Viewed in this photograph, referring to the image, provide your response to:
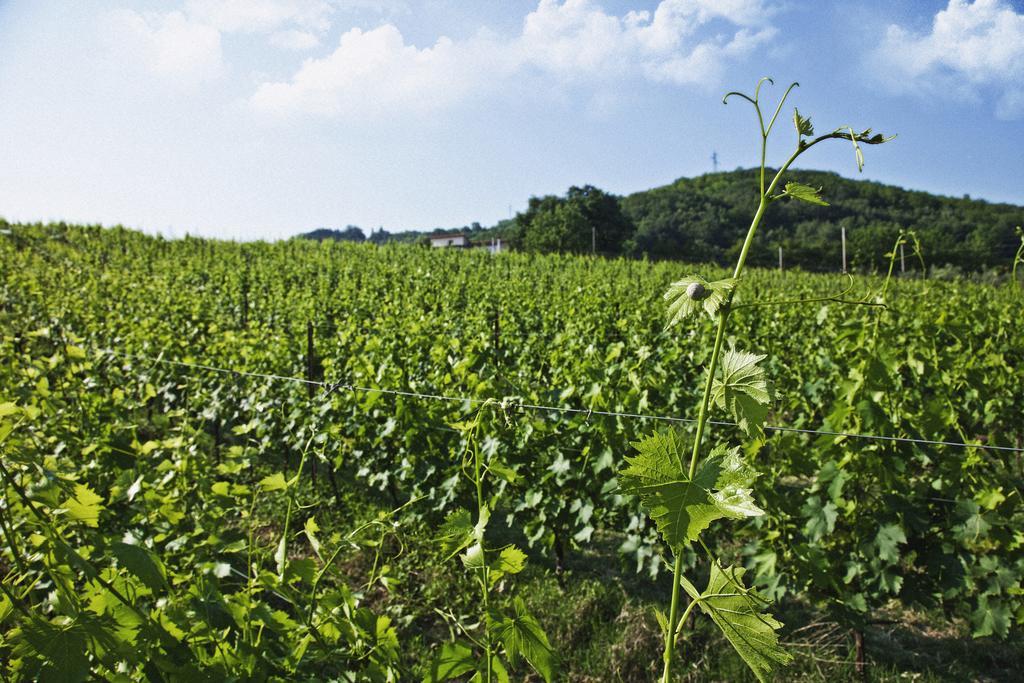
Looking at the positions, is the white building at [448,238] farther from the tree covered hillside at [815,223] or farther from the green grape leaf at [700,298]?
the green grape leaf at [700,298]

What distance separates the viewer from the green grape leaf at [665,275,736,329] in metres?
0.76

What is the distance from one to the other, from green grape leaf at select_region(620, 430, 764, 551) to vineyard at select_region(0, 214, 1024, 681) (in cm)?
4

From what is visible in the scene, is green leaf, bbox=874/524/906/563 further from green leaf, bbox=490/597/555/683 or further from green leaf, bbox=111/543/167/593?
green leaf, bbox=111/543/167/593

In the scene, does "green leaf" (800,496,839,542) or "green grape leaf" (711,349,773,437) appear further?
"green leaf" (800,496,839,542)

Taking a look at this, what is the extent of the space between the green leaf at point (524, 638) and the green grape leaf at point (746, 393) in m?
0.48

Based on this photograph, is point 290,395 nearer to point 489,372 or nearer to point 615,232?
point 489,372

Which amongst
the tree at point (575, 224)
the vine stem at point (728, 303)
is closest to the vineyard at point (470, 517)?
the vine stem at point (728, 303)

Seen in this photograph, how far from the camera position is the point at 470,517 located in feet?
3.44

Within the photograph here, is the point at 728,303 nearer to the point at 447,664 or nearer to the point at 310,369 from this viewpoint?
the point at 447,664

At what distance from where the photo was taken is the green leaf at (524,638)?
1.00m

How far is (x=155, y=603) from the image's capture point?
1623mm

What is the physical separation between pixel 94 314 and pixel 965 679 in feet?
24.9

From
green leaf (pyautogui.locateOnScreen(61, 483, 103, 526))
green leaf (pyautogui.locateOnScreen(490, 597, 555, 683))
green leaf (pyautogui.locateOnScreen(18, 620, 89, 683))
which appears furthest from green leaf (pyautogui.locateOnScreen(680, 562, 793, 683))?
green leaf (pyautogui.locateOnScreen(61, 483, 103, 526))

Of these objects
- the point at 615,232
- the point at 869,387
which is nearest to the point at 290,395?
the point at 869,387
